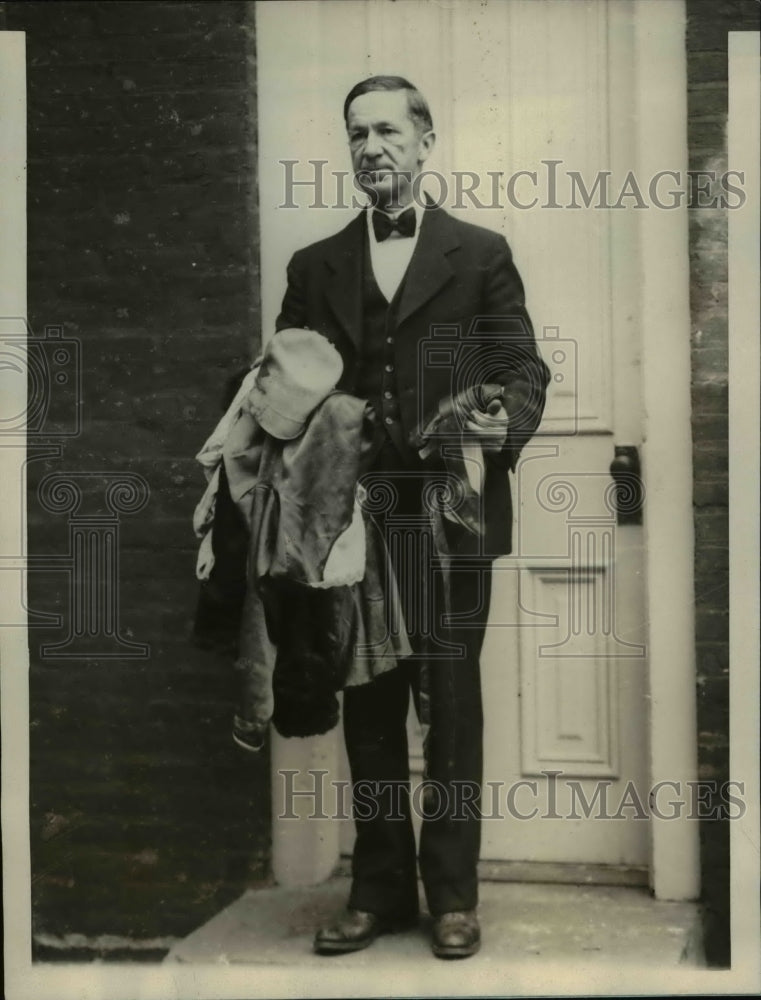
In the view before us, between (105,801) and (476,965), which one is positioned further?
(105,801)

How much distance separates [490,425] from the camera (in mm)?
3393

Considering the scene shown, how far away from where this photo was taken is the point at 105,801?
11.9ft

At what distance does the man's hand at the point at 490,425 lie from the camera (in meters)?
3.38

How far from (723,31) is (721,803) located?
2032 millimetres

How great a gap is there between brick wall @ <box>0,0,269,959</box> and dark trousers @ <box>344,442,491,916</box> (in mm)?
378

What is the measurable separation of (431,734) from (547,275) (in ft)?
4.13

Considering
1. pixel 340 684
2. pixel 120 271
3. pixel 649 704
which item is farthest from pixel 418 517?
pixel 120 271

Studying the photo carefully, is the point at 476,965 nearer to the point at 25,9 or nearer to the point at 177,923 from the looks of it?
the point at 177,923

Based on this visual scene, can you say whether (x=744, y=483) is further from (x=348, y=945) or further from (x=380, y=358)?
(x=348, y=945)

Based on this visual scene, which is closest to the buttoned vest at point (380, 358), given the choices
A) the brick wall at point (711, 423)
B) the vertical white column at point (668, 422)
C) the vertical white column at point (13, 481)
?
the vertical white column at point (668, 422)

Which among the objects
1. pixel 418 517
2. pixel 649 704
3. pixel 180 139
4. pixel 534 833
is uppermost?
pixel 180 139

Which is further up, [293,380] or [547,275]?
[547,275]

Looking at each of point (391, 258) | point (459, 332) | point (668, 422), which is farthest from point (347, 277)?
point (668, 422)

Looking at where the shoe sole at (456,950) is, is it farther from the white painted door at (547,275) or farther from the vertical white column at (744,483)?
the vertical white column at (744,483)
